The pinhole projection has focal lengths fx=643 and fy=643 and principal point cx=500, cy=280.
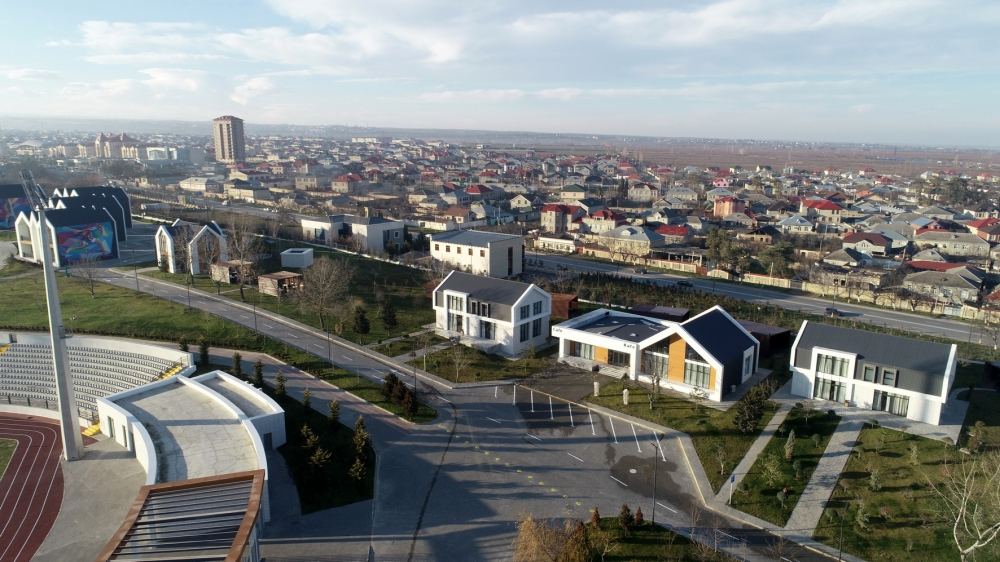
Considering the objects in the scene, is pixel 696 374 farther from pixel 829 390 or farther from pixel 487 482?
pixel 487 482

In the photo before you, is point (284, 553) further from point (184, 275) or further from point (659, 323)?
point (184, 275)

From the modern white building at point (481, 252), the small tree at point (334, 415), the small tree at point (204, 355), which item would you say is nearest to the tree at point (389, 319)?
the small tree at point (204, 355)

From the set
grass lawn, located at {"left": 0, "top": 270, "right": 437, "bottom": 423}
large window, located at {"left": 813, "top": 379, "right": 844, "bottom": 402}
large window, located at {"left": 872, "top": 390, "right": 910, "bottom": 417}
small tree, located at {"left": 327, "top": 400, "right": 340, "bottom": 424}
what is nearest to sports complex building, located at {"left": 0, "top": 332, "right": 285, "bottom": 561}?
small tree, located at {"left": 327, "top": 400, "right": 340, "bottom": 424}

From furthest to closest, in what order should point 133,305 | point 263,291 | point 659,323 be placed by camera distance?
point 263,291 → point 133,305 → point 659,323

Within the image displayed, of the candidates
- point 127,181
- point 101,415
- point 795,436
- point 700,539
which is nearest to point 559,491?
point 700,539

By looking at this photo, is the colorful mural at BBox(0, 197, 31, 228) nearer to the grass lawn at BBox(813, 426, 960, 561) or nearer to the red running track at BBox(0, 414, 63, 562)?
the red running track at BBox(0, 414, 63, 562)

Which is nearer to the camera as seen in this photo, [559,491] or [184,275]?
[559,491]

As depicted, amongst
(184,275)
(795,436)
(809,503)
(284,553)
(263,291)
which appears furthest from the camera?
(184,275)
